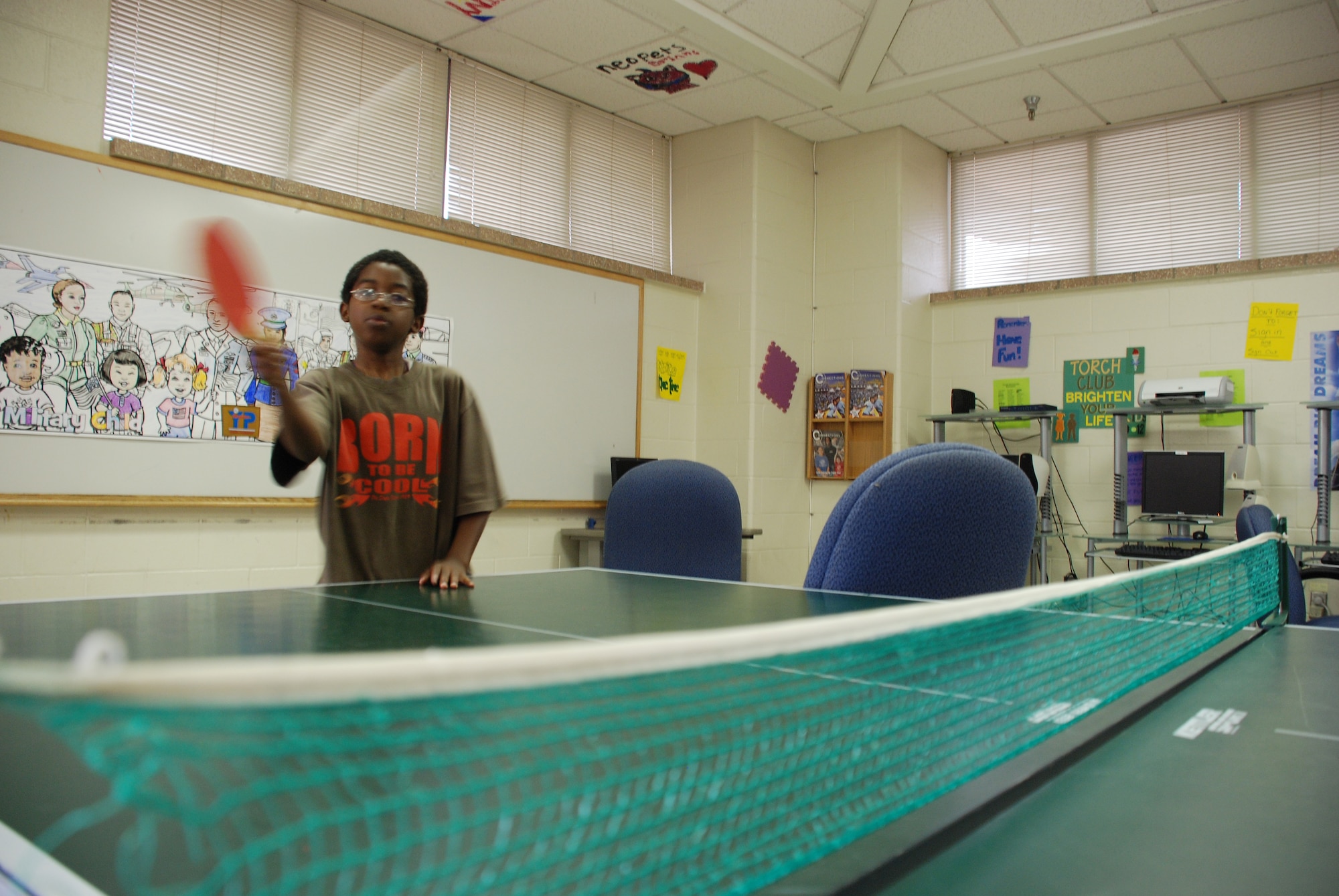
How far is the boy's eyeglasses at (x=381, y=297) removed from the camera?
7.10 ft

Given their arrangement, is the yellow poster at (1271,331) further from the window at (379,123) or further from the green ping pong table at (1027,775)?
the green ping pong table at (1027,775)

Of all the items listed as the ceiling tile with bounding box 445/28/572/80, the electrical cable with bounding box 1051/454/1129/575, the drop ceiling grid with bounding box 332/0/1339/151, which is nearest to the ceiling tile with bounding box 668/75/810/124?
the drop ceiling grid with bounding box 332/0/1339/151

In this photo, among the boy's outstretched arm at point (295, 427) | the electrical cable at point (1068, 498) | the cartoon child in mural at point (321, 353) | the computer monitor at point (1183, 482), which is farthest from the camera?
the electrical cable at point (1068, 498)

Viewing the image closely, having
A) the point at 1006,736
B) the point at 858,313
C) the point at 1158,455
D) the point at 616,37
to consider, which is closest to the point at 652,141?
the point at 616,37

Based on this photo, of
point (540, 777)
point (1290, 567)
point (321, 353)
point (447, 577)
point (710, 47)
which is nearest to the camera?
point (540, 777)

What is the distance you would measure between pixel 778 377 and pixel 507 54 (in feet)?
7.81

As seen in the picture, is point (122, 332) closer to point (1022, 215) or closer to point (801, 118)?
point (801, 118)

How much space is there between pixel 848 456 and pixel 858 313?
2.92 ft

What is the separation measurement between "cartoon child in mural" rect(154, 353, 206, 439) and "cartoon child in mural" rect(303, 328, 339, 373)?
42 centimetres

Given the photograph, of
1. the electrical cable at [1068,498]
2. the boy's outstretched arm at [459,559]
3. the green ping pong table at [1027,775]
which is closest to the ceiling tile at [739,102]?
the electrical cable at [1068,498]

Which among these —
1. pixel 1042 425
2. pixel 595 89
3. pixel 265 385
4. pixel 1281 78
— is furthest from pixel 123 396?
pixel 1281 78

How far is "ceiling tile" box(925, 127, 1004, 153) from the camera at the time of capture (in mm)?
5746

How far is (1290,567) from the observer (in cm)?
277

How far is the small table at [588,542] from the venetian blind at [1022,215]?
2446 millimetres
